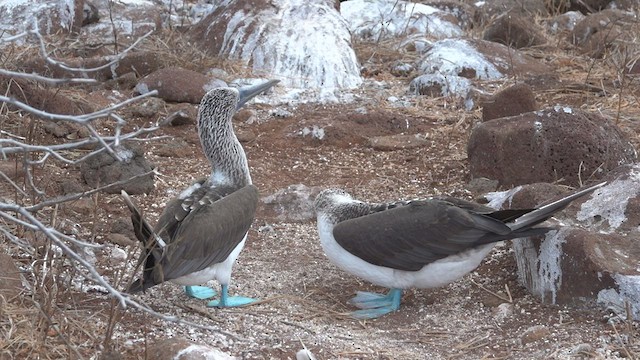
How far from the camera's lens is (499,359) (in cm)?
422

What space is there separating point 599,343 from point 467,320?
66cm

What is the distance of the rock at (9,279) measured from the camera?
166 inches

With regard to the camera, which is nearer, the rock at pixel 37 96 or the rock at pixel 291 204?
the rock at pixel 291 204

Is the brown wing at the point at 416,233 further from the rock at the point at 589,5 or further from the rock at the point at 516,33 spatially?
the rock at the point at 589,5

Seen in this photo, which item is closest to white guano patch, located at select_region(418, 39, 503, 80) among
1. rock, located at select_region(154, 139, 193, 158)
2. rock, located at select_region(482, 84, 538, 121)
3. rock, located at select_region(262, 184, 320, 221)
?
rock, located at select_region(482, 84, 538, 121)

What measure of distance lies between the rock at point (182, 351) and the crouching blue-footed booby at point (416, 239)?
1047 millimetres

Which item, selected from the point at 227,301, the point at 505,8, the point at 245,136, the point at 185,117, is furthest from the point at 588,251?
the point at 505,8

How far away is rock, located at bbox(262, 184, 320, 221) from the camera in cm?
588

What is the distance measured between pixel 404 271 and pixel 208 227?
952 mm

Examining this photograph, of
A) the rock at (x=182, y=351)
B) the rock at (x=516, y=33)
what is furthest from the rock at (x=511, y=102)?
the rock at (x=182, y=351)

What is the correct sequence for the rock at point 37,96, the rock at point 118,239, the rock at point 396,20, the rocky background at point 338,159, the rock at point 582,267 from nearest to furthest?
1. the rocky background at point 338,159
2. the rock at point 582,267
3. the rock at point 118,239
4. the rock at point 37,96
5. the rock at point 396,20

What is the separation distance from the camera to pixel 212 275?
462cm

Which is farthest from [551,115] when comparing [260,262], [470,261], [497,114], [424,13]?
[424,13]

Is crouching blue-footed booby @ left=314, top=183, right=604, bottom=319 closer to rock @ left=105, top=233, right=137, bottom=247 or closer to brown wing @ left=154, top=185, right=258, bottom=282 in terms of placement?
brown wing @ left=154, top=185, right=258, bottom=282
